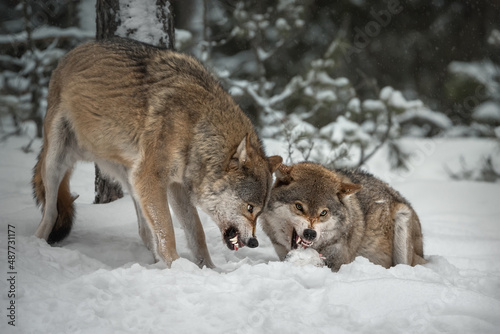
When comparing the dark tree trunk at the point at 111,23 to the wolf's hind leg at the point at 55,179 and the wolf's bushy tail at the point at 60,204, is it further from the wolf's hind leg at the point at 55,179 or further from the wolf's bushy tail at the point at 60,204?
the wolf's hind leg at the point at 55,179

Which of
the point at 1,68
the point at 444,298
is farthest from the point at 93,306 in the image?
the point at 1,68

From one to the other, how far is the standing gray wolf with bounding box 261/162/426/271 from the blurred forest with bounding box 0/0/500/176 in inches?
94.5

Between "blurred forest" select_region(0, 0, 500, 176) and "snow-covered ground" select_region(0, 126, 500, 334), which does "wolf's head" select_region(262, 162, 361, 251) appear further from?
"blurred forest" select_region(0, 0, 500, 176)

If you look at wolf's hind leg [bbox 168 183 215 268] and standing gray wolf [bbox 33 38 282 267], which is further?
wolf's hind leg [bbox 168 183 215 268]

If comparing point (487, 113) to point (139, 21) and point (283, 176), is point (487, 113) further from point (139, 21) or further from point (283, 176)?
point (139, 21)

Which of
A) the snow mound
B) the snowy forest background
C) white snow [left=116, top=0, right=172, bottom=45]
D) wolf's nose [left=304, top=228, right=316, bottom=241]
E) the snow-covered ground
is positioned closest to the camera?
the snow-covered ground

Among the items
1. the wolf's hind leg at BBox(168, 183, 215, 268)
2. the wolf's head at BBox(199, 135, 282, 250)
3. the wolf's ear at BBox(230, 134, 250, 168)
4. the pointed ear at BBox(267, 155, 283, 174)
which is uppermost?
the wolf's ear at BBox(230, 134, 250, 168)

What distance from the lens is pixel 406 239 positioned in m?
4.65

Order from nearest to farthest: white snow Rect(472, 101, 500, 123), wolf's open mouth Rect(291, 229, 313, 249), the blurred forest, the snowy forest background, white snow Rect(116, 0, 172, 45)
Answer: the snowy forest background, wolf's open mouth Rect(291, 229, 313, 249), white snow Rect(116, 0, 172, 45), the blurred forest, white snow Rect(472, 101, 500, 123)

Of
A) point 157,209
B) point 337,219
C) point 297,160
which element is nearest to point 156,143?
point 157,209

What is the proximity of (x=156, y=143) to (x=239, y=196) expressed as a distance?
80 cm

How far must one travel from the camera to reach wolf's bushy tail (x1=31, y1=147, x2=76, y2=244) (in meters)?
4.55

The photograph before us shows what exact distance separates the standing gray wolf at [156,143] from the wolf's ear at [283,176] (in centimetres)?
16

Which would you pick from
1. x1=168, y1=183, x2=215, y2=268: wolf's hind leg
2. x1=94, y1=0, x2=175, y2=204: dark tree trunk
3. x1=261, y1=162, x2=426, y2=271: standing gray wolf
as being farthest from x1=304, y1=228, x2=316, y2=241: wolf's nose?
x1=94, y1=0, x2=175, y2=204: dark tree trunk
